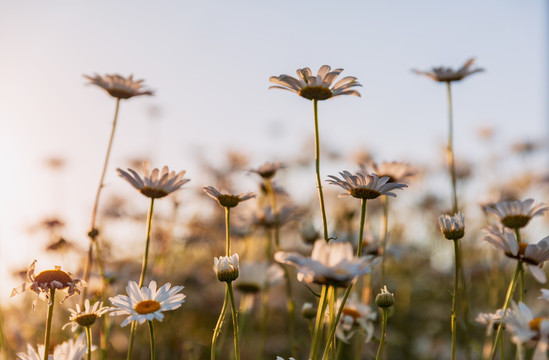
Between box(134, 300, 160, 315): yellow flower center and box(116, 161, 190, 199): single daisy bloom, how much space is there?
40 cm

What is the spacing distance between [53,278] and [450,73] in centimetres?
198

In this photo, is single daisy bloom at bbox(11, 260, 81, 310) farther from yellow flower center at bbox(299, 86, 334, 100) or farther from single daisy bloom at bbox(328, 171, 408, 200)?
yellow flower center at bbox(299, 86, 334, 100)

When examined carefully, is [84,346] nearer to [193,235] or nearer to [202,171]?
[193,235]

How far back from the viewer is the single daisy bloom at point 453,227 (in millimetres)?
1695

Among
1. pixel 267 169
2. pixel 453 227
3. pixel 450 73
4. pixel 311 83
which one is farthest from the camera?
pixel 450 73

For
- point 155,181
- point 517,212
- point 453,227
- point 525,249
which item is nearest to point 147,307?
point 155,181

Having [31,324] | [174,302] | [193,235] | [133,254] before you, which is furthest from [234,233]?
[174,302]

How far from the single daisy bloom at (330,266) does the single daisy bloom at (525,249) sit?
2.37ft

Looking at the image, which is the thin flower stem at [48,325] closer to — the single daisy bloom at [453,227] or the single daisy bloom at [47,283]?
the single daisy bloom at [47,283]

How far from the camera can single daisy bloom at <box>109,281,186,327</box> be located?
1570 millimetres

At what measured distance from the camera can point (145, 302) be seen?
1672 mm

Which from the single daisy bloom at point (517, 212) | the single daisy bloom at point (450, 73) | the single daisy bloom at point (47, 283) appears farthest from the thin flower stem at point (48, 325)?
the single daisy bloom at point (450, 73)

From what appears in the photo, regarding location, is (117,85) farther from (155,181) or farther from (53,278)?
(53,278)

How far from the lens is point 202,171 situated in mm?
5633
